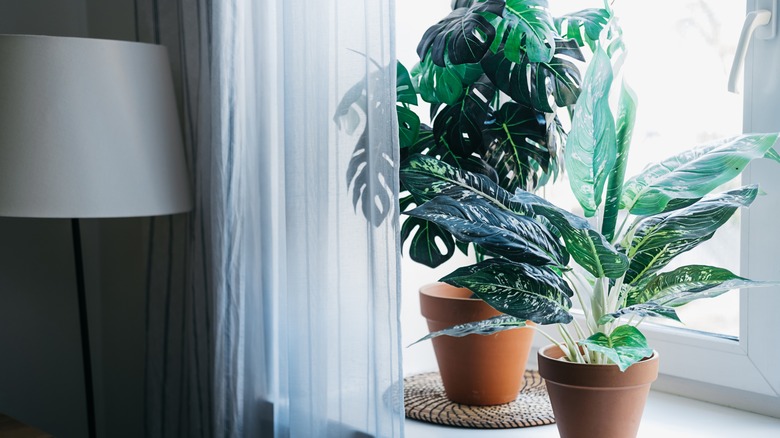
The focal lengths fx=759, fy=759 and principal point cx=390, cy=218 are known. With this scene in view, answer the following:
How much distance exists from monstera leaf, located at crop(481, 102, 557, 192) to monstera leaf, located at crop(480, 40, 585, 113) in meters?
0.05

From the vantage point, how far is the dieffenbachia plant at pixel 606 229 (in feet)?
2.84

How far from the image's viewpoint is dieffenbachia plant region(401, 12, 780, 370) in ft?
2.84

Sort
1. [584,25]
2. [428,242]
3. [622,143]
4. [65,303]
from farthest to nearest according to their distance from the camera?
[65,303]
[428,242]
[584,25]
[622,143]

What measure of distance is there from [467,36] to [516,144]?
0.64ft

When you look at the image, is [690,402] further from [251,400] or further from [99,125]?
[99,125]

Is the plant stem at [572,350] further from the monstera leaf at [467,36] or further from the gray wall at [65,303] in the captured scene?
the gray wall at [65,303]

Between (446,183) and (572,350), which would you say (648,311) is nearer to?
(572,350)

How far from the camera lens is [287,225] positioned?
116 cm

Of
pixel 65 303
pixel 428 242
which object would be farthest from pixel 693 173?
pixel 65 303

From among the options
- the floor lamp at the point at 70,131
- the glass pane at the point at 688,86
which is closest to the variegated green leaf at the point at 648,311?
the glass pane at the point at 688,86

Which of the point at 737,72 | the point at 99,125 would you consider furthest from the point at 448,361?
the point at 99,125

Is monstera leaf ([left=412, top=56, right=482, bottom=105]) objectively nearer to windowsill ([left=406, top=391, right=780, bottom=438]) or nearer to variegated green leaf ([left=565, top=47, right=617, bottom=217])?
variegated green leaf ([left=565, top=47, right=617, bottom=217])

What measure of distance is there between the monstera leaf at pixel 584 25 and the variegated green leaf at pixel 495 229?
285mm

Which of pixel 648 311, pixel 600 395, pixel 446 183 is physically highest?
pixel 446 183
